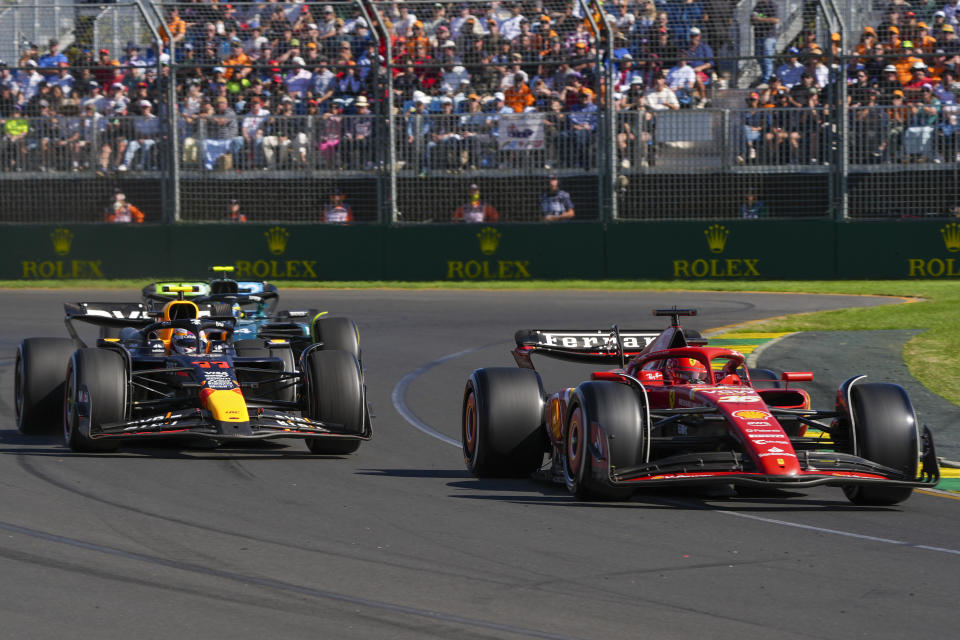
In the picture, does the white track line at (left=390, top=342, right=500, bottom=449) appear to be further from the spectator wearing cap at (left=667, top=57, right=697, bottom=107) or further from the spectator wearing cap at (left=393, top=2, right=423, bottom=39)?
the spectator wearing cap at (left=393, top=2, right=423, bottom=39)

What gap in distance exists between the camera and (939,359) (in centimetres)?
1462

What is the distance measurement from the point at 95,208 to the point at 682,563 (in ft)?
69.2

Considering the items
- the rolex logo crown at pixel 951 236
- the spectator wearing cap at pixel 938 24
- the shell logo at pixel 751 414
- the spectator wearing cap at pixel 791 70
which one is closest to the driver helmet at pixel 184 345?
the shell logo at pixel 751 414

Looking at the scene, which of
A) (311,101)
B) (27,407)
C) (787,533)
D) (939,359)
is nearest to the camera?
(787,533)

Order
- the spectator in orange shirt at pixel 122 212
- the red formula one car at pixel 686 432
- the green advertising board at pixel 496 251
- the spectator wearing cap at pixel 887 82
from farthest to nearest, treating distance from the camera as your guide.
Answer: the spectator in orange shirt at pixel 122 212 < the green advertising board at pixel 496 251 < the spectator wearing cap at pixel 887 82 < the red formula one car at pixel 686 432

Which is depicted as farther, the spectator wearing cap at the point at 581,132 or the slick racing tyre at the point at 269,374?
the spectator wearing cap at the point at 581,132

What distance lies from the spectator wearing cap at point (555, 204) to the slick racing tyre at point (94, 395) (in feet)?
50.7

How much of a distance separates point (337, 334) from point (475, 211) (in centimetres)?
1255

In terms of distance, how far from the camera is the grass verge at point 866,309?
47.4 feet

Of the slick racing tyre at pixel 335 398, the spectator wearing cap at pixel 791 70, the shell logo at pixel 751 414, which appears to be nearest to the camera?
the shell logo at pixel 751 414

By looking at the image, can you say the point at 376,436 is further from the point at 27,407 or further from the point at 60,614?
the point at 60,614

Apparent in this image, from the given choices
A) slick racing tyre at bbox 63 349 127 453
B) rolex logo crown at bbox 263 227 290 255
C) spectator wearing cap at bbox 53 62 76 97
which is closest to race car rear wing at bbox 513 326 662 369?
slick racing tyre at bbox 63 349 127 453

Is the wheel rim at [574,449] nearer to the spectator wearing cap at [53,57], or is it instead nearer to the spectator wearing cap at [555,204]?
the spectator wearing cap at [555,204]

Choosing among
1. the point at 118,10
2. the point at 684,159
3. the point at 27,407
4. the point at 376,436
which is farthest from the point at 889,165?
the point at 27,407
